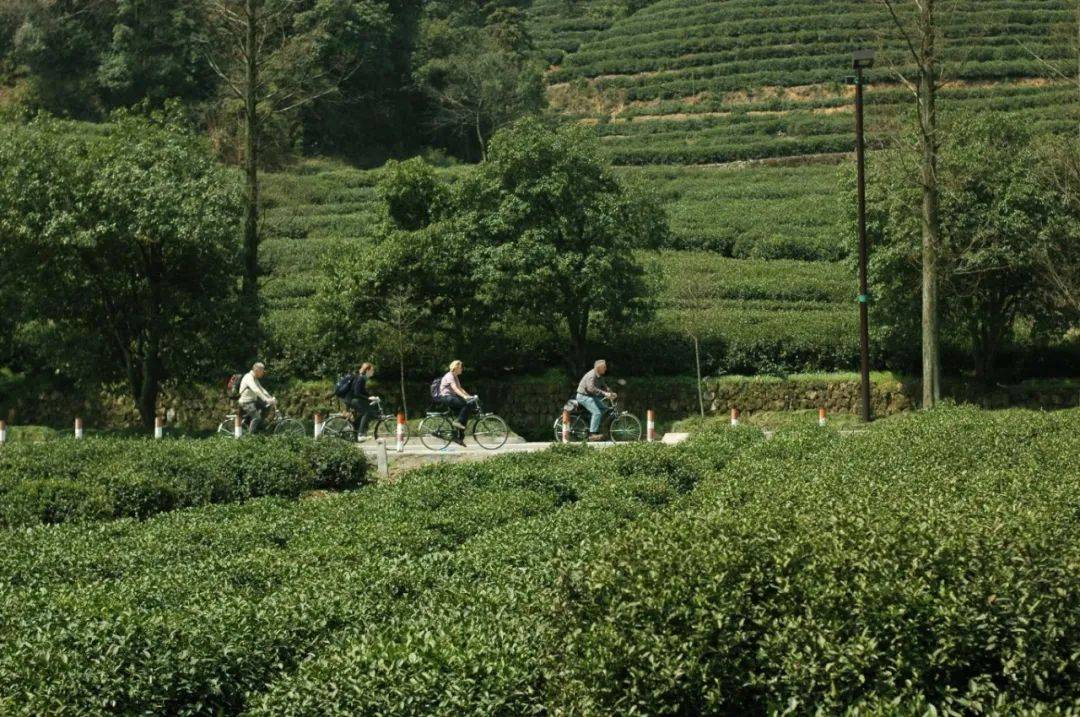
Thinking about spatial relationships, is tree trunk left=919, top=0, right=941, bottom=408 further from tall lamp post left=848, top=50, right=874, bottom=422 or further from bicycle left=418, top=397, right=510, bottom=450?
bicycle left=418, top=397, right=510, bottom=450

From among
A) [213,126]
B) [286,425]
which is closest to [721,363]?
[286,425]

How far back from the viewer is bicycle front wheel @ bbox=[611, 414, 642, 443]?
910 inches

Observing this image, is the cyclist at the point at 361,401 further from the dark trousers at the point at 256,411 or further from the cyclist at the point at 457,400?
the cyclist at the point at 457,400

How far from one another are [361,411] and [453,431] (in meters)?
2.85

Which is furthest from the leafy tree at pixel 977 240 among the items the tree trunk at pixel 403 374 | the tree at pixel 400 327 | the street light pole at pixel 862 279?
the tree trunk at pixel 403 374

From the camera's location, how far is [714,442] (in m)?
17.8

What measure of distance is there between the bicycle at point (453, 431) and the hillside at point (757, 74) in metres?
38.3

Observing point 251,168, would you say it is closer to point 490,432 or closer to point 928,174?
point 490,432

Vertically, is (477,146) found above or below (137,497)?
above

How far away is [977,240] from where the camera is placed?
94.6 ft

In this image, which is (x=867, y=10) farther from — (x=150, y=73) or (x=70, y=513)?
(x=70, y=513)

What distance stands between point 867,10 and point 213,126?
128 ft

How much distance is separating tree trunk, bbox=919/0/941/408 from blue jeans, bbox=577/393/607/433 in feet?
21.2

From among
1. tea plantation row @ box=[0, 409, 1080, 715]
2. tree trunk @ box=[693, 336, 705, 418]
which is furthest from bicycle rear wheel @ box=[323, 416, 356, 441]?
tea plantation row @ box=[0, 409, 1080, 715]
